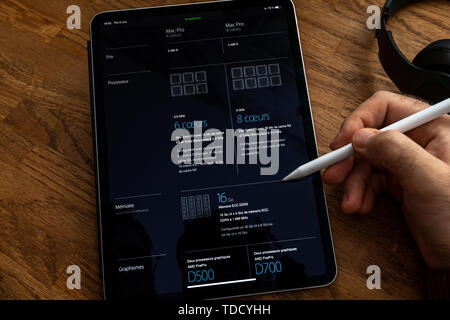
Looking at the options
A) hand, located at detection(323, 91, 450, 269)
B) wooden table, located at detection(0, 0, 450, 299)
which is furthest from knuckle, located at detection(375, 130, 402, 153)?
wooden table, located at detection(0, 0, 450, 299)

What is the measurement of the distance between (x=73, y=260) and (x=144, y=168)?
15cm

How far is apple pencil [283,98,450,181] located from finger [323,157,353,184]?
0.06 feet

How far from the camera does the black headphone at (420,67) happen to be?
0.55 m

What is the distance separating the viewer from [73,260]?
1.88 feet

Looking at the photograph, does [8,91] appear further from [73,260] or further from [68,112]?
[73,260]

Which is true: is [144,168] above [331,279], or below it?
above

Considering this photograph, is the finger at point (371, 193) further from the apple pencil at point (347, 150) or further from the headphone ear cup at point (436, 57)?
the headphone ear cup at point (436, 57)

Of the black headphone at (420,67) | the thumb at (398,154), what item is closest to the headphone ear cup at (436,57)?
the black headphone at (420,67)

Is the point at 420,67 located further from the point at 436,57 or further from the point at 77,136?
the point at 77,136

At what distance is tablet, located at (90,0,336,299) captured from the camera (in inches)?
21.8

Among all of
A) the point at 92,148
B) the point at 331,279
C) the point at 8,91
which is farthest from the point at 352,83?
the point at 8,91

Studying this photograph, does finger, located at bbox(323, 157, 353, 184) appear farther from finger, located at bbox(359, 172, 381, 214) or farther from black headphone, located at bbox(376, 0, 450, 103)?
black headphone, located at bbox(376, 0, 450, 103)

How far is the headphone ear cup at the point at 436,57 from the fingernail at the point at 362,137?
0.45 ft
